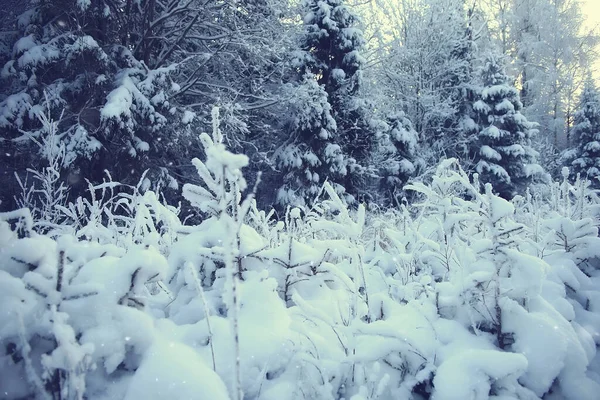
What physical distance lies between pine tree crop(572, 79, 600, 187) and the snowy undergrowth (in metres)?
20.1

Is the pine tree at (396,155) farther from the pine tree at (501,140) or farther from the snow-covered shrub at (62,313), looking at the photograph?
the snow-covered shrub at (62,313)

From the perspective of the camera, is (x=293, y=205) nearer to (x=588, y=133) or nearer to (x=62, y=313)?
(x=62, y=313)

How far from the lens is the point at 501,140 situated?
1638cm

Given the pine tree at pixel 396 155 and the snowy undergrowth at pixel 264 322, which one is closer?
the snowy undergrowth at pixel 264 322

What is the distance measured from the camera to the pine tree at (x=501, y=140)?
52.2 feet

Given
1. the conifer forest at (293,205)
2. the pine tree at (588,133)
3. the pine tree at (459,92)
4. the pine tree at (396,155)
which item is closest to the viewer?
the conifer forest at (293,205)

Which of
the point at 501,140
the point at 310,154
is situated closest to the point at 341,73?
the point at 310,154

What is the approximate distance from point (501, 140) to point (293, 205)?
1034 centimetres

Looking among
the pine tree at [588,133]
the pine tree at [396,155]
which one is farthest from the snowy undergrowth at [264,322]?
the pine tree at [588,133]

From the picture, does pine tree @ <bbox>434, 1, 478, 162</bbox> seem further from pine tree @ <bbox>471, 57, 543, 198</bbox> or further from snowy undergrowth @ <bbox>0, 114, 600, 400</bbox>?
snowy undergrowth @ <bbox>0, 114, 600, 400</bbox>

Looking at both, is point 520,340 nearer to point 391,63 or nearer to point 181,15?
point 181,15

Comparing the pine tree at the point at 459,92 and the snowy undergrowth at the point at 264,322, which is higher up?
the pine tree at the point at 459,92

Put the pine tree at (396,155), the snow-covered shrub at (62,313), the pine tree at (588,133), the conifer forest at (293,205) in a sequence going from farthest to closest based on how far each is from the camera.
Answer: the pine tree at (588,133) < the pine tree at (396,155) < the conifer forest at (293,205) < the snow-covered shrub at (62,313)

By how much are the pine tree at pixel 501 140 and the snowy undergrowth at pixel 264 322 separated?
50.2 ft
